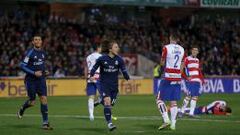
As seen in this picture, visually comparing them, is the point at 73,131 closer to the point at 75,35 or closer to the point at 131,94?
the point at 131,94

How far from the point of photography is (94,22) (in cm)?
4666

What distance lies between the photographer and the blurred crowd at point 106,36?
1563 inches

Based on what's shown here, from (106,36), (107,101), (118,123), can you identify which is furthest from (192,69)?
(106,36)

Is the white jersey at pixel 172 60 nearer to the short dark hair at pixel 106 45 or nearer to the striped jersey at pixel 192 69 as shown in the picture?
the short dark hair at pixel 106 45

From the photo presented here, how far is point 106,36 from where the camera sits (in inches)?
1651

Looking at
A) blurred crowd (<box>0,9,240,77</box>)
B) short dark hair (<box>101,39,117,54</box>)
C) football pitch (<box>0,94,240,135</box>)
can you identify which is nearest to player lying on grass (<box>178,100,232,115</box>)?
football pitch (<box>0,94,240,135</box>)

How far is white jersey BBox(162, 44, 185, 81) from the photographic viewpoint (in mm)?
17516

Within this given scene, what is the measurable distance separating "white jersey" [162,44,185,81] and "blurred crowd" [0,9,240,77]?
20.5 metres

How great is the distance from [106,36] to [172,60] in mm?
24495

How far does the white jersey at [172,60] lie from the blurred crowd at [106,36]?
20.5 m

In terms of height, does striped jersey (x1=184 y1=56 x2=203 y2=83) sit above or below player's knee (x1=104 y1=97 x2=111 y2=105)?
above

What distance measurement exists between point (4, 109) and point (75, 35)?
62.0ft

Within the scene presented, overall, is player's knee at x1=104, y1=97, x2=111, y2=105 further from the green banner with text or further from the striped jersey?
the green banner with text

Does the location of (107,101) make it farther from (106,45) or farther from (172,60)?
(172,60)
